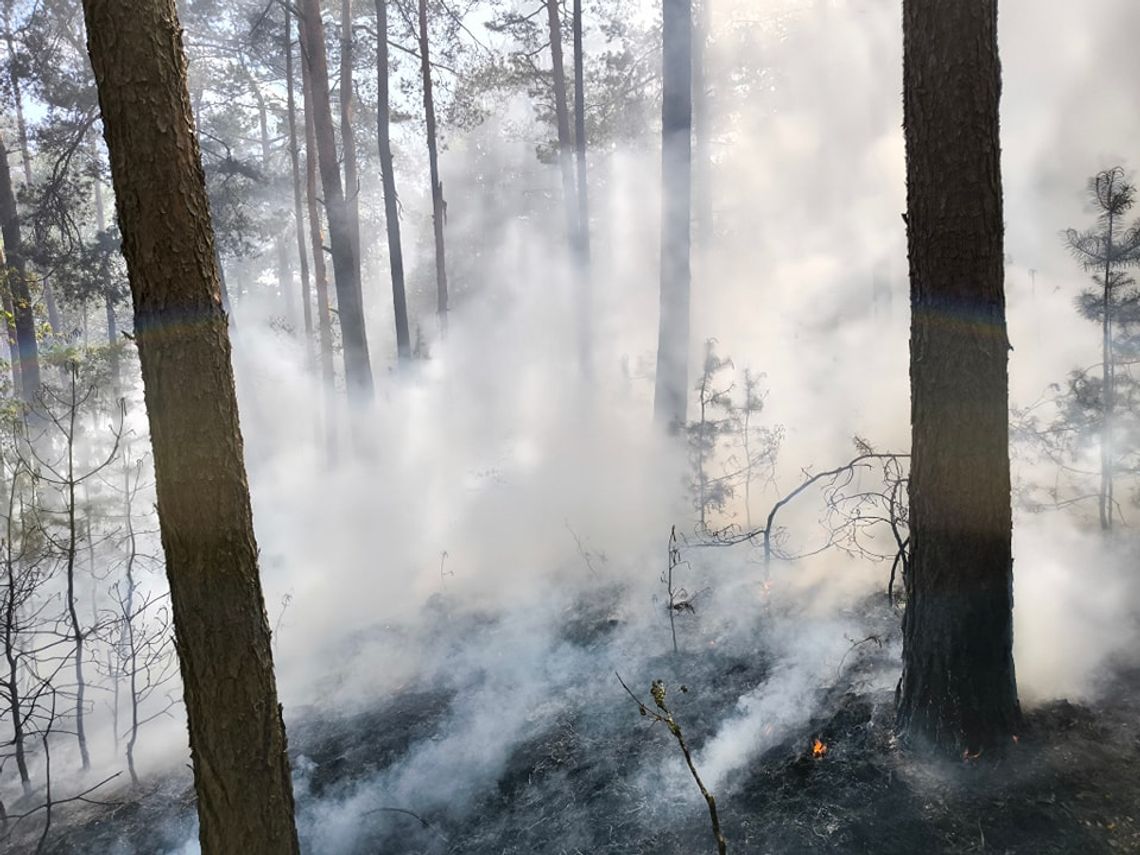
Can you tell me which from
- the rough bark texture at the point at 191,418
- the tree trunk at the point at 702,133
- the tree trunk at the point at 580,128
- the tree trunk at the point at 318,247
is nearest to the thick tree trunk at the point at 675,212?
the tree trunk at the point at 580,128

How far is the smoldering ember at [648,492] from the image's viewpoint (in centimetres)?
328

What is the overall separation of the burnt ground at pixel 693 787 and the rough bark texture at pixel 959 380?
37 centimetres

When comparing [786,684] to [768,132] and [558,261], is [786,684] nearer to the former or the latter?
[768,132]

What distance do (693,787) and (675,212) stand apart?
8.01 m

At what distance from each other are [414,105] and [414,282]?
17.4 meters

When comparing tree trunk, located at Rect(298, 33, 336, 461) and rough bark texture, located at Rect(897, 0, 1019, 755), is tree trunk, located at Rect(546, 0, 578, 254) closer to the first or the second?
tree trunk, located at Rect(298, 33, 336, 461)

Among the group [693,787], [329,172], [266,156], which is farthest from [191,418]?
[266,156]

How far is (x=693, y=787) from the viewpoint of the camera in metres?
4.43

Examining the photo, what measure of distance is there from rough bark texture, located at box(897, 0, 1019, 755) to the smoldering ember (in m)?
0.02

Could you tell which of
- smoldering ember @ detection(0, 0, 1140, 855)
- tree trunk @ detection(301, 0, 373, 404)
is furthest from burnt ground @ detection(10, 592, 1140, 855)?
tree trunk @ detection(301, 0, 373, 404)

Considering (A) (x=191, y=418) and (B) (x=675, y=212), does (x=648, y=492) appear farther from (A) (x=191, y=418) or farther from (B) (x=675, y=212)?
(A) (x=191, y=418)

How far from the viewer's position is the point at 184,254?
3066mm

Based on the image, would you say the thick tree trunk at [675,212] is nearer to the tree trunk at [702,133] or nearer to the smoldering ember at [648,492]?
the smoldering ember at [648,492]

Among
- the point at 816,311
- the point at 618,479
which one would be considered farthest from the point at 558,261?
the point at 618,479
